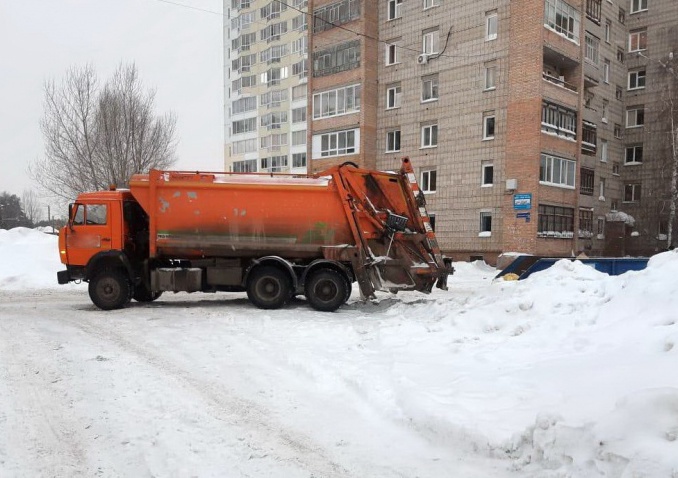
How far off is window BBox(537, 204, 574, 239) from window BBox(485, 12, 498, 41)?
30.2 ft

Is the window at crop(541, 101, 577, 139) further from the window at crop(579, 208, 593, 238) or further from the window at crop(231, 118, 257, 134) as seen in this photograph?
the window at crop(231, 118, 257, 134)

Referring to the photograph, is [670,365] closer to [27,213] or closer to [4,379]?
[4,379]

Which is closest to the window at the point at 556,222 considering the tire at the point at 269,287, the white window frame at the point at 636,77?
the white window frame at the point at 636,77

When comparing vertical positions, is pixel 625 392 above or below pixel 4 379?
above

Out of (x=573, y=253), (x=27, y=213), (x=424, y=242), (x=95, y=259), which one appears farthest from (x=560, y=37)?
(x=27, y=213)

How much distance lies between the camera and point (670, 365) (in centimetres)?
396

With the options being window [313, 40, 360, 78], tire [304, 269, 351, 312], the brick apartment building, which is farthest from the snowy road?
window [313, 40, 360, 78]

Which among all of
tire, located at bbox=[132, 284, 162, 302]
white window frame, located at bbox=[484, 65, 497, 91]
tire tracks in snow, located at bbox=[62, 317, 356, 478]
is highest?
white window frame, located at bbox=[484, 65, 497, 91]

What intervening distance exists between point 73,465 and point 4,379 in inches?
108

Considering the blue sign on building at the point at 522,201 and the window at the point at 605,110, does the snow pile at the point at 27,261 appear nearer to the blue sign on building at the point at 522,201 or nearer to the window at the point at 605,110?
the blue sign on building at the point at 522,201

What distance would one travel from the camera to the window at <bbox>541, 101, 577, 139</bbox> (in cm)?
2392

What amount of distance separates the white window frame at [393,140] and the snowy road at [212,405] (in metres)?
22.1

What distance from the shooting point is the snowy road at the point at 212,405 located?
3641mm

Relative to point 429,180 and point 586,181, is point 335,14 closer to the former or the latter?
point 429,180
